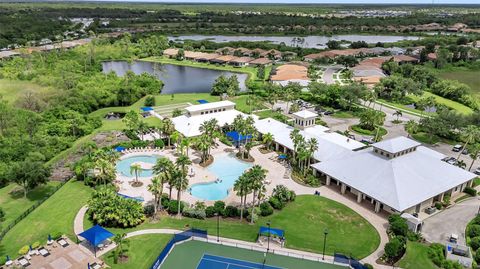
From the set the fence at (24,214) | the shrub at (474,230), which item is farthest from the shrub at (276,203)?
the fence at (24,214)

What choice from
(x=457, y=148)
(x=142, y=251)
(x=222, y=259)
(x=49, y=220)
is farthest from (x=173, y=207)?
(x=457, y=148)

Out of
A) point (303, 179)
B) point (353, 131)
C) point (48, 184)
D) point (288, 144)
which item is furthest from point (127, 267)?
point (353, 131)

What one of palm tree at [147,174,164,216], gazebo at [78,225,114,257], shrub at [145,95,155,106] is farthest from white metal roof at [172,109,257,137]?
gazebo at [78,225,114,257]

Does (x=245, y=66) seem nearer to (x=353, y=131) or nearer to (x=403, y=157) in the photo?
(x=353, y=131)

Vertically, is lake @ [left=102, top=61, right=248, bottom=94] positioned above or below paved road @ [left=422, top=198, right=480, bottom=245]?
above

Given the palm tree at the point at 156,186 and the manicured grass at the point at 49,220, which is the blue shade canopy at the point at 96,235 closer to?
the manicured grass at the point at 49,220

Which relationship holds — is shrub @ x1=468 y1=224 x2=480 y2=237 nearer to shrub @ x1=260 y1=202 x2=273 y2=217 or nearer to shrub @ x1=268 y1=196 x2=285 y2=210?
shrub @ x1=268 y1=196 x2=285 y2=210

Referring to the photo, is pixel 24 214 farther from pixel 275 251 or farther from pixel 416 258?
pixel 416 258
